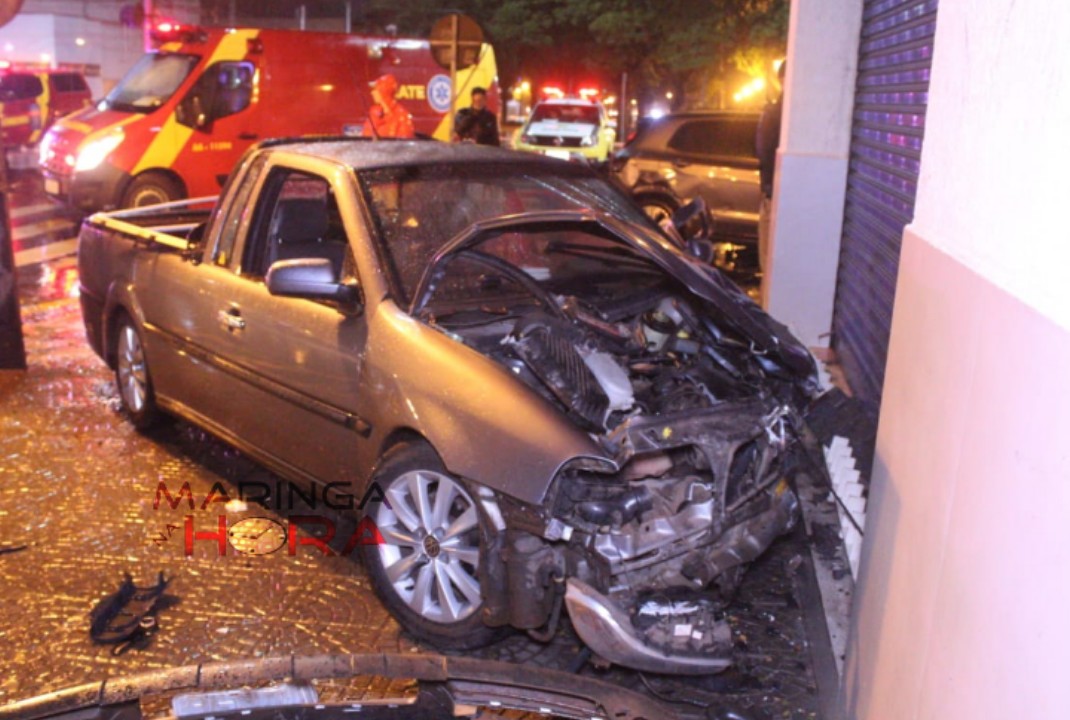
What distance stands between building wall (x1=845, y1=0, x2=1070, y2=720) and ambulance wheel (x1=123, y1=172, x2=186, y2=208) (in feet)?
41.8

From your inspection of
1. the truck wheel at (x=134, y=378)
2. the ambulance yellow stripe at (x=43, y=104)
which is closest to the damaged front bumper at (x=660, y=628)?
the truck wheel at (x=134, y=378)

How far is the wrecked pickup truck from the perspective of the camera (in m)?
3.71

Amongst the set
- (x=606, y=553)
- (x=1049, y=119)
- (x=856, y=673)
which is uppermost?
(x=1049, y=119)

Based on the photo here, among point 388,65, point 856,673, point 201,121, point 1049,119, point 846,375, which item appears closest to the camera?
point 1049,119

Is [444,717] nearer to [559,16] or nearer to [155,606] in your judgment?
[155,606]

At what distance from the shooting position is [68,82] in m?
25.4

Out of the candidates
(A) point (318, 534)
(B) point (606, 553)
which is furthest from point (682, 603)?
(A) point (318, 534)

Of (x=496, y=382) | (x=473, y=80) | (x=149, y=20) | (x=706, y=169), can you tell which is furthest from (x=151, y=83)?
(x=496, y=382)

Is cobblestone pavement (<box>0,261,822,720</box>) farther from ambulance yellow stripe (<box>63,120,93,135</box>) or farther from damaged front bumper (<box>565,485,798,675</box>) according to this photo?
ambulance yellow stripe (<box>63,120,93,135</box>)

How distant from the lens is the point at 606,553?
3.68 meters

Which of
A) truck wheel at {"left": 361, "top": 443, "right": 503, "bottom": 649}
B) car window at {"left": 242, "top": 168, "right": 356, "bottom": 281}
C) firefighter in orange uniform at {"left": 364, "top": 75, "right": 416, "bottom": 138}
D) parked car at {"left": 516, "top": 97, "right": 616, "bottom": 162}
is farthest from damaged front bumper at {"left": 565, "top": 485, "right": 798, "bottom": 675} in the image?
Result: parked car at {"left": 516, "top": 97, "right": 616, "bottom": 162}

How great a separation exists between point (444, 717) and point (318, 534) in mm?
3258

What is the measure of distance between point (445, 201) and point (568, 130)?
58.5 feet

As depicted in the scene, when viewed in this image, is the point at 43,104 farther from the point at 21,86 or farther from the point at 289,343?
the point at 289,343
